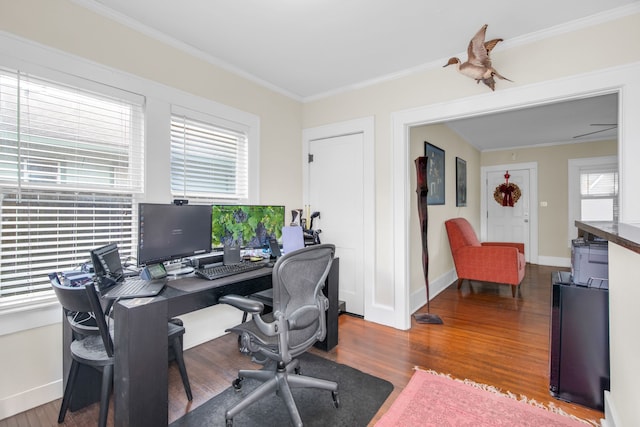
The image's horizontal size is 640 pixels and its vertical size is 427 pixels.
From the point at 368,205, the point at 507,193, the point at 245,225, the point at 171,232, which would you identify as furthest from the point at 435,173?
the point at 171,232

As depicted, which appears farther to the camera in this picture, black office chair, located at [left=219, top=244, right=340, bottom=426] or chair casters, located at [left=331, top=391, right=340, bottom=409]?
chair casters, located at [left=331, top=391, right=340, bottom=409]

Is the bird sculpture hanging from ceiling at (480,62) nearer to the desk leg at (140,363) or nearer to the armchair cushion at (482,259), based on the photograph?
the armchair cushion at (482,259)

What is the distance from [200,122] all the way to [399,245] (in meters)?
2.13

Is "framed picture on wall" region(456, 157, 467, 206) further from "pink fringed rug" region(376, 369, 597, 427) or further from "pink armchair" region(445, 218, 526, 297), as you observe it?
"pink fringed rug" region(376, 369, 597, 427)

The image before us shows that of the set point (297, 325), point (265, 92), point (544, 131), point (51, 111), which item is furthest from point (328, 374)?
point (544, 131)

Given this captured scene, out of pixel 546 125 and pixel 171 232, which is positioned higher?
pixel 546 125

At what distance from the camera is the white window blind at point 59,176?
172 centimetres

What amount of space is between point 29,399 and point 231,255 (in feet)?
4.52

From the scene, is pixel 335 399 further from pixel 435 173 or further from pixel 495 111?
pixel 435 173

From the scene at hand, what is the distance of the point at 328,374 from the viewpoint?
213cm

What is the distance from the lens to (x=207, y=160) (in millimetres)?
2684

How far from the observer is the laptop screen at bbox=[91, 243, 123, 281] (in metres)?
1.60

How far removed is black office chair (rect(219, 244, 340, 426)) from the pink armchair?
3.03 meters

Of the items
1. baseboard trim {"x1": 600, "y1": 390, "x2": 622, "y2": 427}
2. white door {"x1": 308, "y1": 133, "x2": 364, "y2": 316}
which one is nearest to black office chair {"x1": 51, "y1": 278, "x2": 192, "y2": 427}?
white door {"x1": 308, "y1": 133, "x2": 364, "y2": 316}
